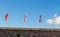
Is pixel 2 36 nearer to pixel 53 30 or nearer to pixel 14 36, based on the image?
pixel 14 36

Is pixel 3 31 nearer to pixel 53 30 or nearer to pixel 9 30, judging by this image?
pixel 9 30

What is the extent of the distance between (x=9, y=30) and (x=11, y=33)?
73 cm

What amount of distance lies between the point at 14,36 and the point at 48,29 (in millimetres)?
6977

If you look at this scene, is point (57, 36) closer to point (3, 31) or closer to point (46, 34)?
point (46, 34)

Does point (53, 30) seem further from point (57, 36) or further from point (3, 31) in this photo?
point (3, 31)

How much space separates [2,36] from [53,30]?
33.8 ft

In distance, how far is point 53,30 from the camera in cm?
12375

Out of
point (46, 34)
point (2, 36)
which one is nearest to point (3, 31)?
point (2, 36)

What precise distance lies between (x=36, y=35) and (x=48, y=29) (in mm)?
2694

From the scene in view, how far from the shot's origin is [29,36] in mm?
123438

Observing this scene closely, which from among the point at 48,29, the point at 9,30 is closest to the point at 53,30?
the point at 48,29

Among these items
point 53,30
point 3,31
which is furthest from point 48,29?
point 3,31

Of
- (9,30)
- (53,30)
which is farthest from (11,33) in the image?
(53,30)

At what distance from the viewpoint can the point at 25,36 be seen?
406 ft
